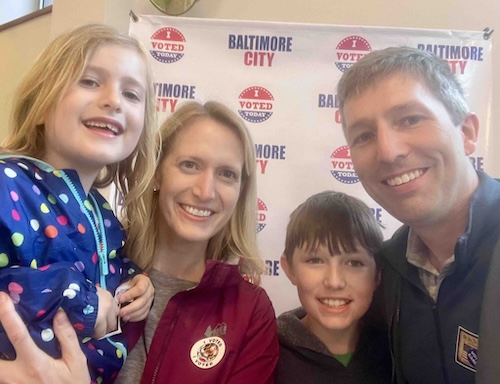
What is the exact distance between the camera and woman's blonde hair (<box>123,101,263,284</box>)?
1.48 meters

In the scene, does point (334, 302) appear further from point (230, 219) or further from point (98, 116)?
point (98, 116)

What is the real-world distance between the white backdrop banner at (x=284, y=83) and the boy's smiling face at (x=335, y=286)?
873mm

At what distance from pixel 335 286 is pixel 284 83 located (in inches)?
53.1

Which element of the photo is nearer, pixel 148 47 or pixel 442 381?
pixel 442 381

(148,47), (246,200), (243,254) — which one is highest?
(148,47)

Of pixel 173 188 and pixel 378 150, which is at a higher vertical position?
pixel 378 150

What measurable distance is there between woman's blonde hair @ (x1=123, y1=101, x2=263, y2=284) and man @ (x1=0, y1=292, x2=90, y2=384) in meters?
0.45

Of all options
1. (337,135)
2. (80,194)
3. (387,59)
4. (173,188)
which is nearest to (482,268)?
(387,59)

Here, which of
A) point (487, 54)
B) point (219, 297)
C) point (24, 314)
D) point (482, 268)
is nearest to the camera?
point (24, 314)

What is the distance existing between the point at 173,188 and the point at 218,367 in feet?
1.77

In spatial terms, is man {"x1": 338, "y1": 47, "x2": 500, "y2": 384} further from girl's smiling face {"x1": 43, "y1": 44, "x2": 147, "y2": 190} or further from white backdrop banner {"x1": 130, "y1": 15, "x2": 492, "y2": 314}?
white backdrop banner {"x1": 130, "y1": 15, "x2": 492, "y2": 314}

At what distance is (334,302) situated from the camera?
4.75 ft

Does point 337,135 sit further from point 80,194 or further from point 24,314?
point 24,314

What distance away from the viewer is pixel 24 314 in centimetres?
97
